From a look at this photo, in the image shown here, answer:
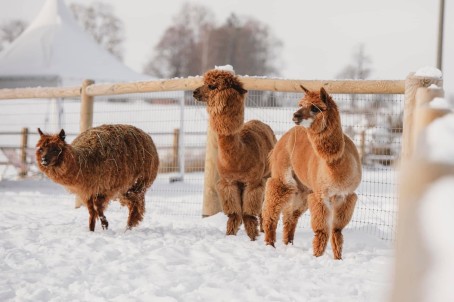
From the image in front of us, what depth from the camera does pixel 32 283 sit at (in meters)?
3.40

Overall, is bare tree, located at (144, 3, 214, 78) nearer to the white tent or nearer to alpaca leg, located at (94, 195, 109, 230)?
the white tent

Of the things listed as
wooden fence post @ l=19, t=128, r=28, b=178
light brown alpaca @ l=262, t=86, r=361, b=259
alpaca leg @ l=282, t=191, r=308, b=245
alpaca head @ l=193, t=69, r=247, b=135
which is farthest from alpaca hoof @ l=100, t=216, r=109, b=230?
wooden fence post @ l=19, t=128, r=28, b=178

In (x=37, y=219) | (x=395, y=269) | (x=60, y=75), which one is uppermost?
(x=60, y=75)

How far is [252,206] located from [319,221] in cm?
104

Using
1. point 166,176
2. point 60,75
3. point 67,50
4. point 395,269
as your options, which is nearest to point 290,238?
point 395,269

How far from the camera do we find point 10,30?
49719 mm

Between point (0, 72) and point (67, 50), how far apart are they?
223 centimetres


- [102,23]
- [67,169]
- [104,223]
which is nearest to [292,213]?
[104,223]

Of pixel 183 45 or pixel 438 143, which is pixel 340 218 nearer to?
pixel 438 143

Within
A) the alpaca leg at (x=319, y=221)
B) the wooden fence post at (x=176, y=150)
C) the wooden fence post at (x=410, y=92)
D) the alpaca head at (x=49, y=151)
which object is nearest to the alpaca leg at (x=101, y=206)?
the alpaca head at (x=49, y=151)

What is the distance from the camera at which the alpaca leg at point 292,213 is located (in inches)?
198

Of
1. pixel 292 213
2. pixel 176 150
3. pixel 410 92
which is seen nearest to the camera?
pixel 410 92

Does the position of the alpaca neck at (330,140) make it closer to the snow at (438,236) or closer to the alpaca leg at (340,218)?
the alpaca leg at (340,218)

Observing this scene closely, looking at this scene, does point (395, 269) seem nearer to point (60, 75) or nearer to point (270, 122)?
point (270, 122)
